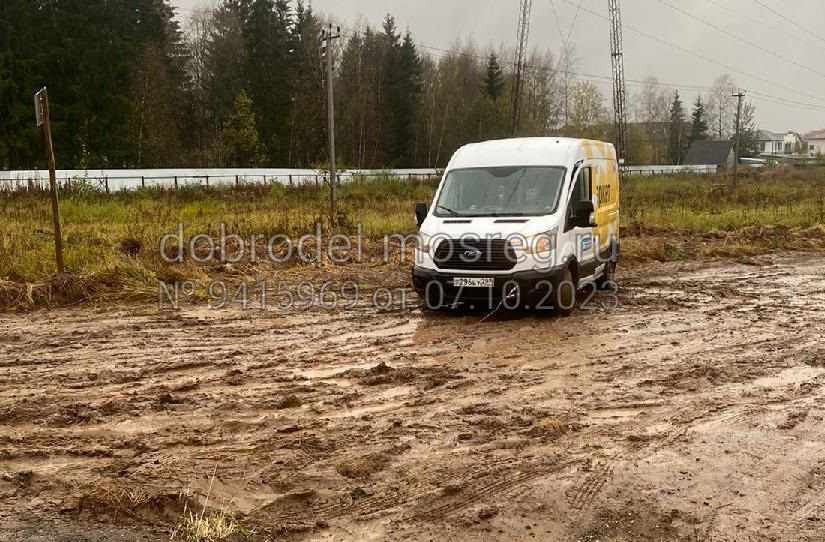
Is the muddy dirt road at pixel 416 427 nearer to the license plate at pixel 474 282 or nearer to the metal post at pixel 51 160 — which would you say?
the license plate at pixel 474 282

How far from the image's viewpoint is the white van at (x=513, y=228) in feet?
32.1

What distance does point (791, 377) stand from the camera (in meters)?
7.38

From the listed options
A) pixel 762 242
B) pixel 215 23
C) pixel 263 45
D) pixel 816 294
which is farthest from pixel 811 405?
pixel 215 23

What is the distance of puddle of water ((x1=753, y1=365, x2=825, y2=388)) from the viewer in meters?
7.16

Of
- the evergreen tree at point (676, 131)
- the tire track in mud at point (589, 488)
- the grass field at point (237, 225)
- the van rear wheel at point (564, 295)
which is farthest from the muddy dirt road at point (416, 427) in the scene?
the evergreen tree at point (676, 131)

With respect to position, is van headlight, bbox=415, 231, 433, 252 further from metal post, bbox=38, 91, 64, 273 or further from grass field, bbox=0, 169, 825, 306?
metal post, bbox=38, 91, 64, 273

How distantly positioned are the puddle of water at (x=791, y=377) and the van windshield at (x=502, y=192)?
3809 mm

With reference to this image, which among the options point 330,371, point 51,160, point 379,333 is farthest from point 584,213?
point 51,160

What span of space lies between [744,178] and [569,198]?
58.4 metres

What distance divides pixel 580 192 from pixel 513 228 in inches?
70.9

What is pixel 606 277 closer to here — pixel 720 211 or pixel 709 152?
pixel 720 211

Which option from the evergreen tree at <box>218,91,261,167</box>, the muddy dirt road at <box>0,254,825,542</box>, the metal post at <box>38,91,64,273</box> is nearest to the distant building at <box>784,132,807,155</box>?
the evergreen tree at <box>218,91,261,167</box>

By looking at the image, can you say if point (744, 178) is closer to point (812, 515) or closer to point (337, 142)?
point (337, 142)

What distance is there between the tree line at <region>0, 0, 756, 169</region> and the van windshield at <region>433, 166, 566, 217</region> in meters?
39.7
